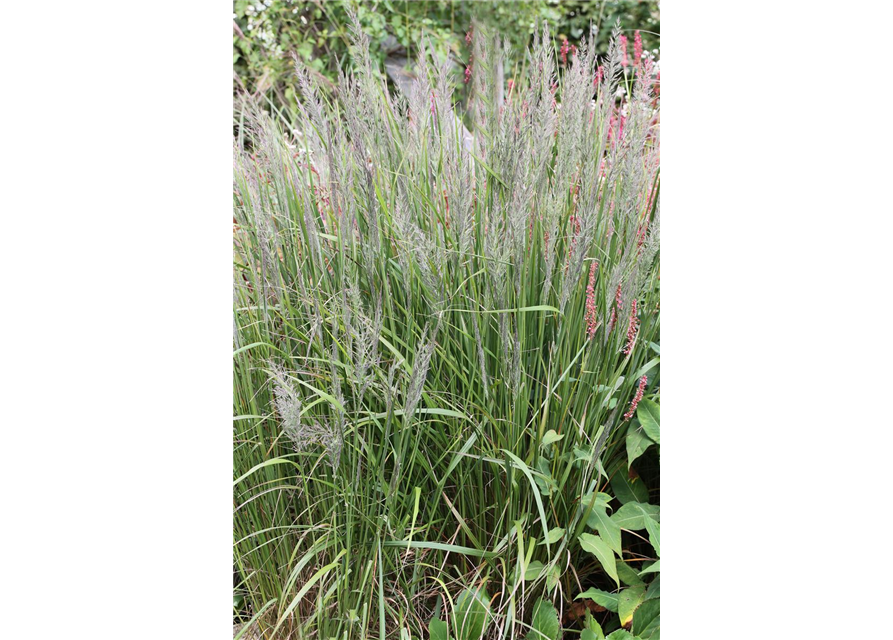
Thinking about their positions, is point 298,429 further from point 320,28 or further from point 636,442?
point 320,28

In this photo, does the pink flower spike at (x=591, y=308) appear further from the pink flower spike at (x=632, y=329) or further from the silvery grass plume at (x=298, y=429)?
the silvery grass plume at (x=298, y=429)

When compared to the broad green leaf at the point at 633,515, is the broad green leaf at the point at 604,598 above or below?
below

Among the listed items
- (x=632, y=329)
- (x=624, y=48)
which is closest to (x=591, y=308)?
(x=632, y=329)

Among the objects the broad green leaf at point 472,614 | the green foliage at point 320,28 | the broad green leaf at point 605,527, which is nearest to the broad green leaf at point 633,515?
the broad green leaf at point 605,527

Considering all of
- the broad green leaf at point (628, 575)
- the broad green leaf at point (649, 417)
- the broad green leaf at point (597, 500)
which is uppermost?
the broad green leaf at point (649, 417)

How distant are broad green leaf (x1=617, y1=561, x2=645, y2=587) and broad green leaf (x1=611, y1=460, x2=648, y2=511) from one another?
132 millimetres

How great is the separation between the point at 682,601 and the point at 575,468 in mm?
304

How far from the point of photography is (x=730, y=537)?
1.16 metres

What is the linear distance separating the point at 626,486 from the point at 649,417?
0.59 ft

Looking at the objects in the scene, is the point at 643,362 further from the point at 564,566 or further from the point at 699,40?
the point at 699,40

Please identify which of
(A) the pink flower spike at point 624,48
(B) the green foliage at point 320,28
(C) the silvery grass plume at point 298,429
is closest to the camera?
(C) the silvery grass plume at point 298,429

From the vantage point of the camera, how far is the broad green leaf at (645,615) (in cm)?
129

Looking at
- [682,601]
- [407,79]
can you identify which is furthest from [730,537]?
[407,79]

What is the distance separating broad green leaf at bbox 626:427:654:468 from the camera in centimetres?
132
